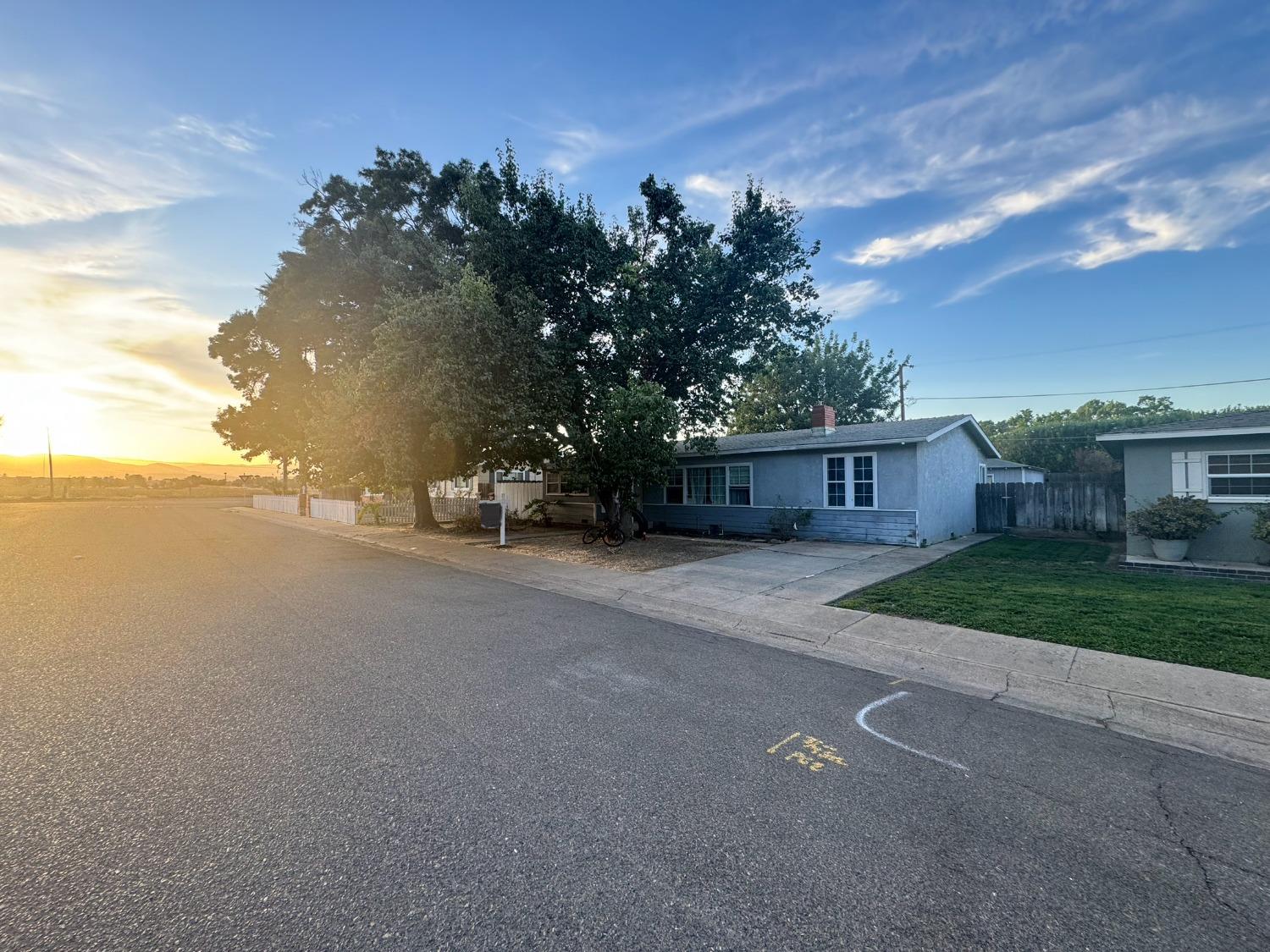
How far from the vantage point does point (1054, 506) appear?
16.6m

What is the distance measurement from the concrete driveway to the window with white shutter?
4.31 m

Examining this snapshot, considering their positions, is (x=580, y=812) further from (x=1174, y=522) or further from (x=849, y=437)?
(x=849, y=437)

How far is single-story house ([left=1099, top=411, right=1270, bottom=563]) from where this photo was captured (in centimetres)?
988

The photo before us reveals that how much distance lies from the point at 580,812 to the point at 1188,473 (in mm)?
13862

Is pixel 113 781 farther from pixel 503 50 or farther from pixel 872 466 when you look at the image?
pixel 872 466

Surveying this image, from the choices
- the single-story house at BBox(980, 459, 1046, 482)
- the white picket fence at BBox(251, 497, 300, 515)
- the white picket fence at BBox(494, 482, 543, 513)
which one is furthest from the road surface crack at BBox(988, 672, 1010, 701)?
the white picket fence at BBox(251, 497, 300, 515)

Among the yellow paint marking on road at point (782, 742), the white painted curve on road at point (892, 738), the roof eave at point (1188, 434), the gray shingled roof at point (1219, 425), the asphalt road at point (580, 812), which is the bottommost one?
the white painted curve on road at point (892, 738)

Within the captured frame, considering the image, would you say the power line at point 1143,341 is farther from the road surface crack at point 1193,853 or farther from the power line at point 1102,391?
the road surface crack at point 1193,853

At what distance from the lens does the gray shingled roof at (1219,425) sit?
9781 mm

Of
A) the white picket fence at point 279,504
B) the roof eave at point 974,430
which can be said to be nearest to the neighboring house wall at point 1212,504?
the roof eave at point 974,430

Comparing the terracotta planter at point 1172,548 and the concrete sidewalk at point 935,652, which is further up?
the terracotta planter at point 1172,548

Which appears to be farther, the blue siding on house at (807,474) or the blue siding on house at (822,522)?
the blue siding on house at (822,522)

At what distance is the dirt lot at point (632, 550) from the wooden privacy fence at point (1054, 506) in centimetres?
931

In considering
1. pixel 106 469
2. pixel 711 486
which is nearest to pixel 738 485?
pixel 711 486
